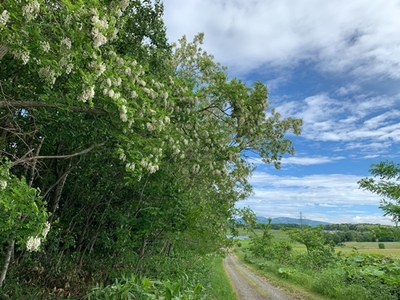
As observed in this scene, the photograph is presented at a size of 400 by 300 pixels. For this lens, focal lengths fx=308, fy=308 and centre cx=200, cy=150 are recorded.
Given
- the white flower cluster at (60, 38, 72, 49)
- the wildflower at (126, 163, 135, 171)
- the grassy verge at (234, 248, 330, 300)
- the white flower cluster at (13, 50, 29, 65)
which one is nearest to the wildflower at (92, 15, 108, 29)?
the white flower cluster at (60, 38, 72, 49)

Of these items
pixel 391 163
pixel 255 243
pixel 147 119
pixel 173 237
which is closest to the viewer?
pixel 147 119

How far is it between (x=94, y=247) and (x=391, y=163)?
10.8m

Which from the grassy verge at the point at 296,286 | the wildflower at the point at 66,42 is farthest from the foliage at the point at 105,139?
the grassy verge at the point at 296,286

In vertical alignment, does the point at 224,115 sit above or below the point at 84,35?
above

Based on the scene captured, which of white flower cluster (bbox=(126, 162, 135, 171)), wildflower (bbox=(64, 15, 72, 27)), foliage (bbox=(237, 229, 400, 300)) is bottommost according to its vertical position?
foliage (bbox=(237, 229, 400, 300))

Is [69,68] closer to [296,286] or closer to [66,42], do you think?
[66,42]

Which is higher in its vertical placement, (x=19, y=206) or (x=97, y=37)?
(x=97, y=37)

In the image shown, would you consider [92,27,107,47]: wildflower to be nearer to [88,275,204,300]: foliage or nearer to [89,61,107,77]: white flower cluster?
[89,61,107,77]: white flower cluster

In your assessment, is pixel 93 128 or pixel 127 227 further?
pixel 127 227

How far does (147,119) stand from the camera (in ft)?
16.8

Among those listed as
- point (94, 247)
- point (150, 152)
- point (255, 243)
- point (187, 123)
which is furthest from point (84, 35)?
point (255, 243)

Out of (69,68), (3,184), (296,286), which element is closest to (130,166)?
(69,68)

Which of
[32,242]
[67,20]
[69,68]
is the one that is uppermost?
[67,20]

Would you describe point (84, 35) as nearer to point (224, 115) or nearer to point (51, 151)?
point (51, 151)
